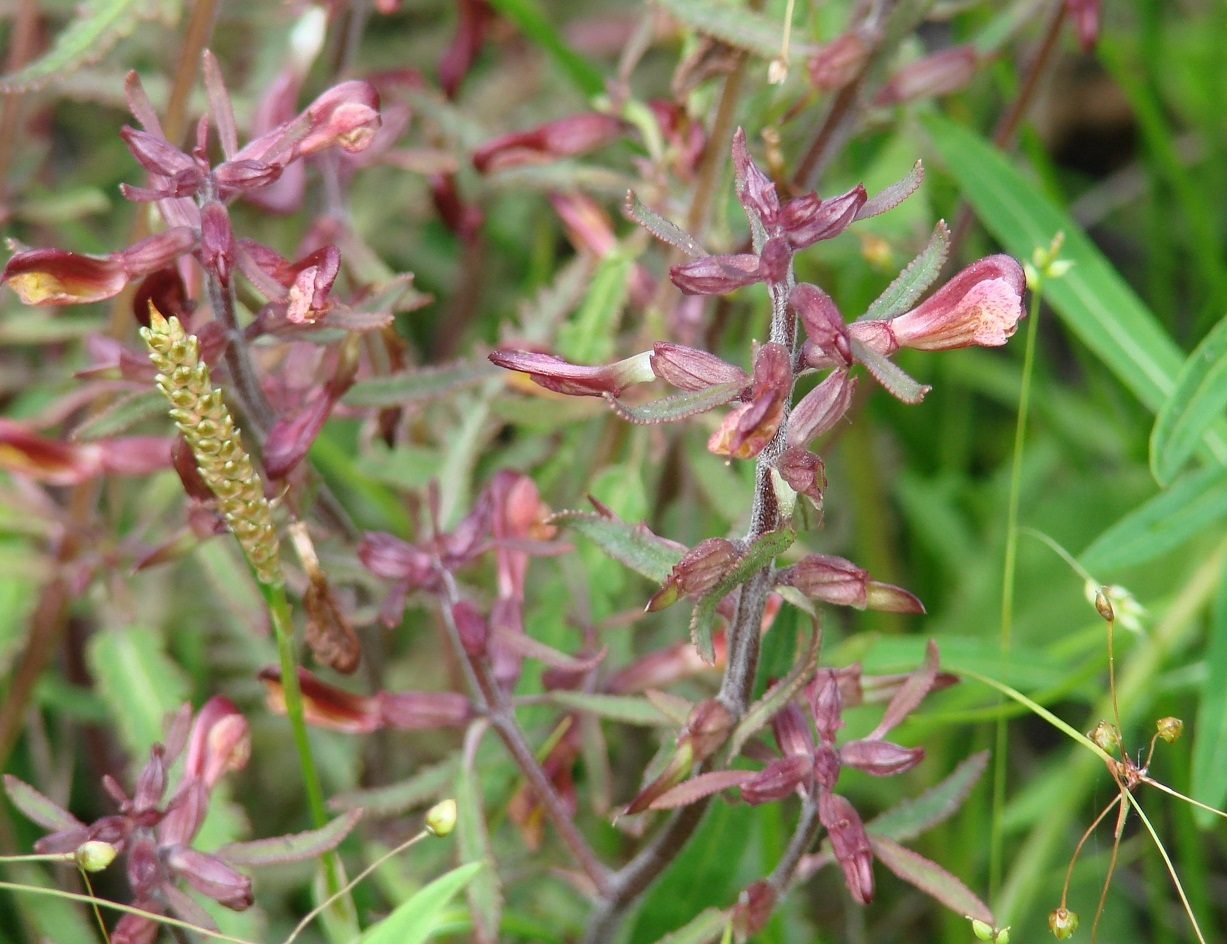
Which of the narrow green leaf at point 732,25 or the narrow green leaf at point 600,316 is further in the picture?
the narrow green leaf at point 600,316

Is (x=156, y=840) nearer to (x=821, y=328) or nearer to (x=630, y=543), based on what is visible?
(x=630, y=543)

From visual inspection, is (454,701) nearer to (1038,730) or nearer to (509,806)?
(509,806)

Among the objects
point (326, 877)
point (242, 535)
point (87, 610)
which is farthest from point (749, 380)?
point (87, 610)

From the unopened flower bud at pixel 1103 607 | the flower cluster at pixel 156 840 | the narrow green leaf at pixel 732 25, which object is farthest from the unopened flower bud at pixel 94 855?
the narrow green leaf at pixel 732 25

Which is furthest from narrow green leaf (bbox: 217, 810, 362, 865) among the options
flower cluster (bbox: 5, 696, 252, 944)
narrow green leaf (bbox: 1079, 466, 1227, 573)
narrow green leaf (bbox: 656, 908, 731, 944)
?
narrow green leaf (bbox: 1079, 466, 1227, 573)

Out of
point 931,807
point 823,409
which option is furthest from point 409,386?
point 931,807

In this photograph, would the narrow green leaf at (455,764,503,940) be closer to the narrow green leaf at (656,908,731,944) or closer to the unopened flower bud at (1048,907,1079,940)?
the narrow green leaf at (656,908,731,944)

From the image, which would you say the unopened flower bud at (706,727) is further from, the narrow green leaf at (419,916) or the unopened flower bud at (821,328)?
the unopened flower bud at (821,328)
